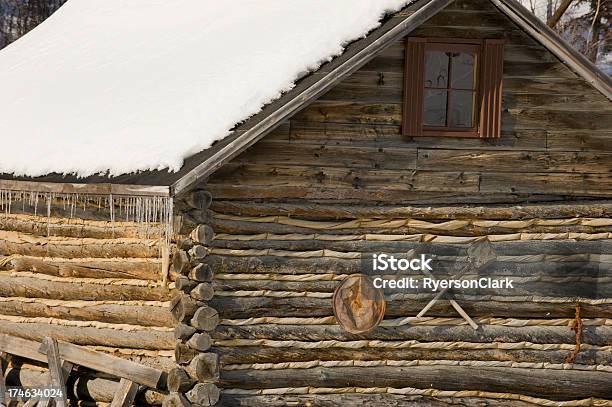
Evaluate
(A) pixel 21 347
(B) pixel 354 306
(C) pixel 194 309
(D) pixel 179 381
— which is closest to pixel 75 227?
(A) pixel 21 347

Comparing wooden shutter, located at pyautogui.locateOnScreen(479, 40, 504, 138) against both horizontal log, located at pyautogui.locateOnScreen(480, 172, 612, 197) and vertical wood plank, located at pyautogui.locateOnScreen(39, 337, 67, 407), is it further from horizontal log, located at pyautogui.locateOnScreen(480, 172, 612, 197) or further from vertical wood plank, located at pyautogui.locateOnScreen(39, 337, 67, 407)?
vertical wood plank, located at pyautogui.locateOnScreen(39, 337, 67, 407)

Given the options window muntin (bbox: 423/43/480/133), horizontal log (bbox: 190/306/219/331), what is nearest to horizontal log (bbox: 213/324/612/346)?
horizontal log (bbox: 190/306/219/331)

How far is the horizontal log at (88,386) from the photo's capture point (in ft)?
39.5

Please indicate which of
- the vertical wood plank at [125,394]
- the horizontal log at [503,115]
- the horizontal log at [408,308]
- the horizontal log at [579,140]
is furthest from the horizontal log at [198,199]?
the horizontal log at [579,140]

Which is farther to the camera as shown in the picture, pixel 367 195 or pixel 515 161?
pixel 515 161

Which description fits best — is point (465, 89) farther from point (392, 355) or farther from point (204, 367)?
point (204, 367)

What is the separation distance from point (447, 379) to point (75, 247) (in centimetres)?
466

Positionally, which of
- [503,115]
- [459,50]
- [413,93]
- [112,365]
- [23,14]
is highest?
[23,14]

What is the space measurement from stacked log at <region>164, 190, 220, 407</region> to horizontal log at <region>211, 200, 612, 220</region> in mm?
357

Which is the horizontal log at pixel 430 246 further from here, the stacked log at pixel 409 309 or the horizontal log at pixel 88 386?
the horizontal log at pixel 88 386

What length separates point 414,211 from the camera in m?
11.8

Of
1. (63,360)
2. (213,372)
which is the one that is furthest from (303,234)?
(63,360)

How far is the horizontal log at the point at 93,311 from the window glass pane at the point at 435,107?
924 centimetres

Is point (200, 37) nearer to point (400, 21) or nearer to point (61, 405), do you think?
point (400, 21)
